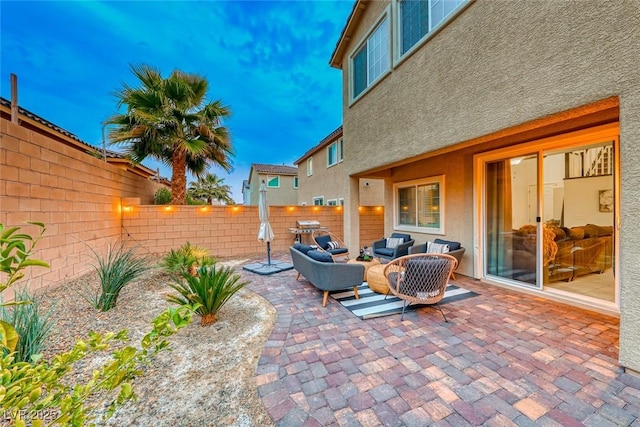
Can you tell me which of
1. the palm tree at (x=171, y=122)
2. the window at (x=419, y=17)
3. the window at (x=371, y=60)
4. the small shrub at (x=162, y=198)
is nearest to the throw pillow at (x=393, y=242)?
the window at (x=371, y=60)

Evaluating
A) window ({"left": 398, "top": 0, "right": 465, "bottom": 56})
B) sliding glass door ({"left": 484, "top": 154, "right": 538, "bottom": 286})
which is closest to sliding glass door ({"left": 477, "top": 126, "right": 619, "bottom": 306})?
sliding glass door ({"left": 484, "top": 154, "right": 538, "bottom": 286})

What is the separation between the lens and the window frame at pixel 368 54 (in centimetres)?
627

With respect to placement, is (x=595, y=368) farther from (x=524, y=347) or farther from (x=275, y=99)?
(x=275, y=99)

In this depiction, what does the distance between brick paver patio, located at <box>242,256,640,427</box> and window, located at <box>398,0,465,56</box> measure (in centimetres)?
544

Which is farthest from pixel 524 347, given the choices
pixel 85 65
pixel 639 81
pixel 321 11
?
pixel 321 11

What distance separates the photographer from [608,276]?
19.1ft

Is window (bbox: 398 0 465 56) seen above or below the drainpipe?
above

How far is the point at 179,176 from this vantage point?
368 inches

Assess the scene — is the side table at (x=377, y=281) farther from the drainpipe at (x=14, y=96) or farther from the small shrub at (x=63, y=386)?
the drainpipe at (x=14, y=96)

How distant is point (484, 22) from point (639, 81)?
231cm

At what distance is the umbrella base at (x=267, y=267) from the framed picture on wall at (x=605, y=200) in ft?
29.5

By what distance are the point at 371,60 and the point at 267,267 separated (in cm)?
680

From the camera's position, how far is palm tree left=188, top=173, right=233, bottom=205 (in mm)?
28172

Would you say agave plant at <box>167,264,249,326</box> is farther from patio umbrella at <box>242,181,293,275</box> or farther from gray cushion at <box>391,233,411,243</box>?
gray cushion at <box>391,233,411,243</box>
